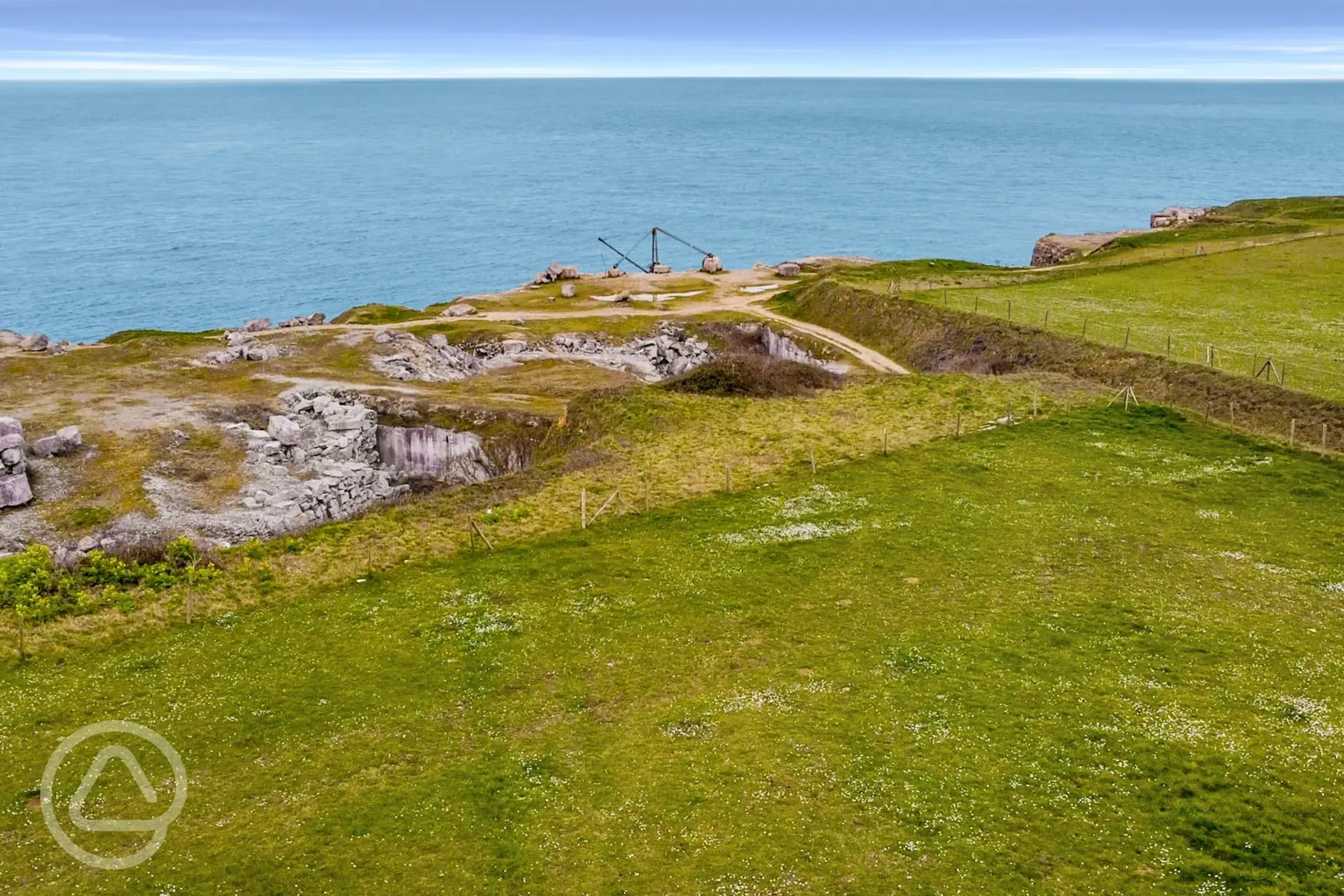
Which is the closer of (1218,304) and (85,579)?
(85,579)

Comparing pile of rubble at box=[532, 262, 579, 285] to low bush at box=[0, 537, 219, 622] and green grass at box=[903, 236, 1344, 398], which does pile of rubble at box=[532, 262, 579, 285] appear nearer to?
green grass at box=[903, 236, 1344, 398]

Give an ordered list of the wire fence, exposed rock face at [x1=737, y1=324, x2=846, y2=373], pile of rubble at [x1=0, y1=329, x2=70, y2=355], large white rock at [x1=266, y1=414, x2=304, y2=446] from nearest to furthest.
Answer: the wire fence, large white rock at [x1=266, y1=414, x2=304, y2=446], exposed rock face at [x1=737, y1=324, x2=846, y2=373], pile of rubble at [x1=0, y1=329, x2=70, y2=355]

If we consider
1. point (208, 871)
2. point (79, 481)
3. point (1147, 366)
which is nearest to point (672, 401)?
point (1147, 366)

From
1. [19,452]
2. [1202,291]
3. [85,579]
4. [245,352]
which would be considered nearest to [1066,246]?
[1202,291]

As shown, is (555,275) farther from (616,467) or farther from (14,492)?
(14,492)

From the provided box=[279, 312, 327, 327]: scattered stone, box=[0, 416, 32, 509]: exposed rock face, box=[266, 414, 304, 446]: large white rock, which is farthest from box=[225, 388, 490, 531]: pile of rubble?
box=[279, 312, 327, 327]: scattered stone

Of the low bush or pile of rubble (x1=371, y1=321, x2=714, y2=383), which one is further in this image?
pile of rubble (x1=371, y1=321, x2=714, y2=383)
